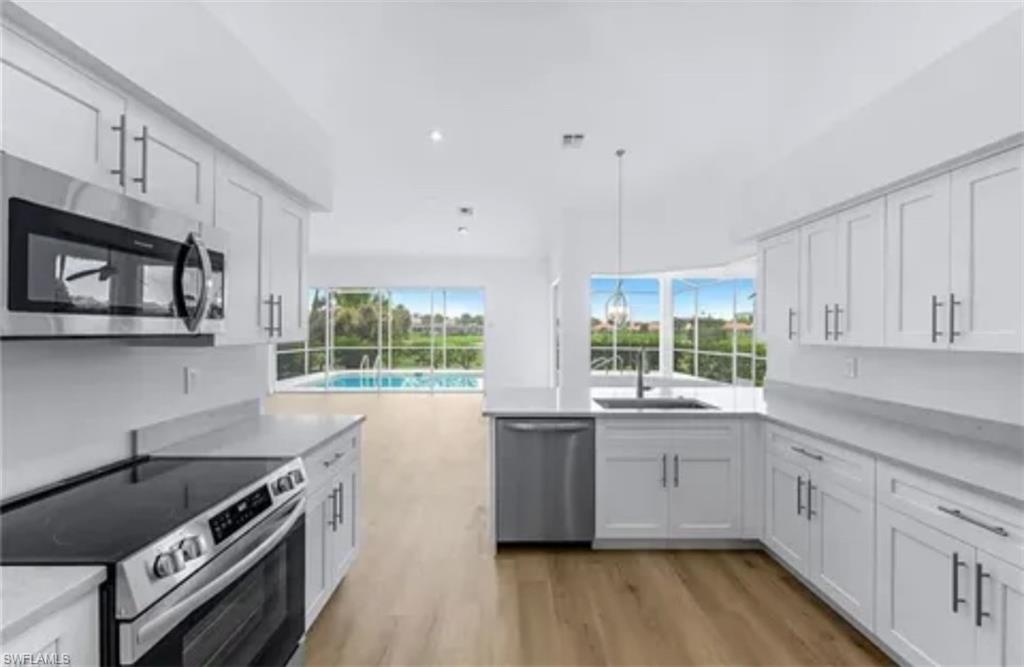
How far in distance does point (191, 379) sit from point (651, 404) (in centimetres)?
284

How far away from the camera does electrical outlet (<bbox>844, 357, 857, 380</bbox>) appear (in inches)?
146

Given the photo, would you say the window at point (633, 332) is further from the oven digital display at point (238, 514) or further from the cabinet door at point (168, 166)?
the oven digital display at point (238, 514)

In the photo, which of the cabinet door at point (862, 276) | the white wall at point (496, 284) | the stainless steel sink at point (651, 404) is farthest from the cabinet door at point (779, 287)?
the white wall at point (496, 284)

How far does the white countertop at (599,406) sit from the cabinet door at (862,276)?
0.82 meters

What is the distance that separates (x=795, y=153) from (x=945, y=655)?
9.00 ft

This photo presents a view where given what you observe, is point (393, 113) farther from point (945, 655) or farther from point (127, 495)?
point (945, 655)

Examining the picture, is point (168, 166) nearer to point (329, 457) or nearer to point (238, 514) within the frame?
point (238, 514)

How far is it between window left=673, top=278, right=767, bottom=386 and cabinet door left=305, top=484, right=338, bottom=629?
5.66 m

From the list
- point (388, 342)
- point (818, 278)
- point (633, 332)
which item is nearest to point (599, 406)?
point (818, 278)

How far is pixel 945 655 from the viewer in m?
2.18

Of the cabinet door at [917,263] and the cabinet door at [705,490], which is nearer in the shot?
the cabinet door at [917,263]

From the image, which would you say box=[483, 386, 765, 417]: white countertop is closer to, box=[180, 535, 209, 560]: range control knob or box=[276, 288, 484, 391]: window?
box=[180, 535, 209, 560]: range control knob

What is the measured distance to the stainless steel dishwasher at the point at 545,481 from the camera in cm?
383

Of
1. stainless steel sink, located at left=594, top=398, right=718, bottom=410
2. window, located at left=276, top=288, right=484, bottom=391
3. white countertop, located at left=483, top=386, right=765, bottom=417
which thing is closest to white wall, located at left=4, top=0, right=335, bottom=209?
white countertop, located at left=483, top=386, right=765, bottom=417
